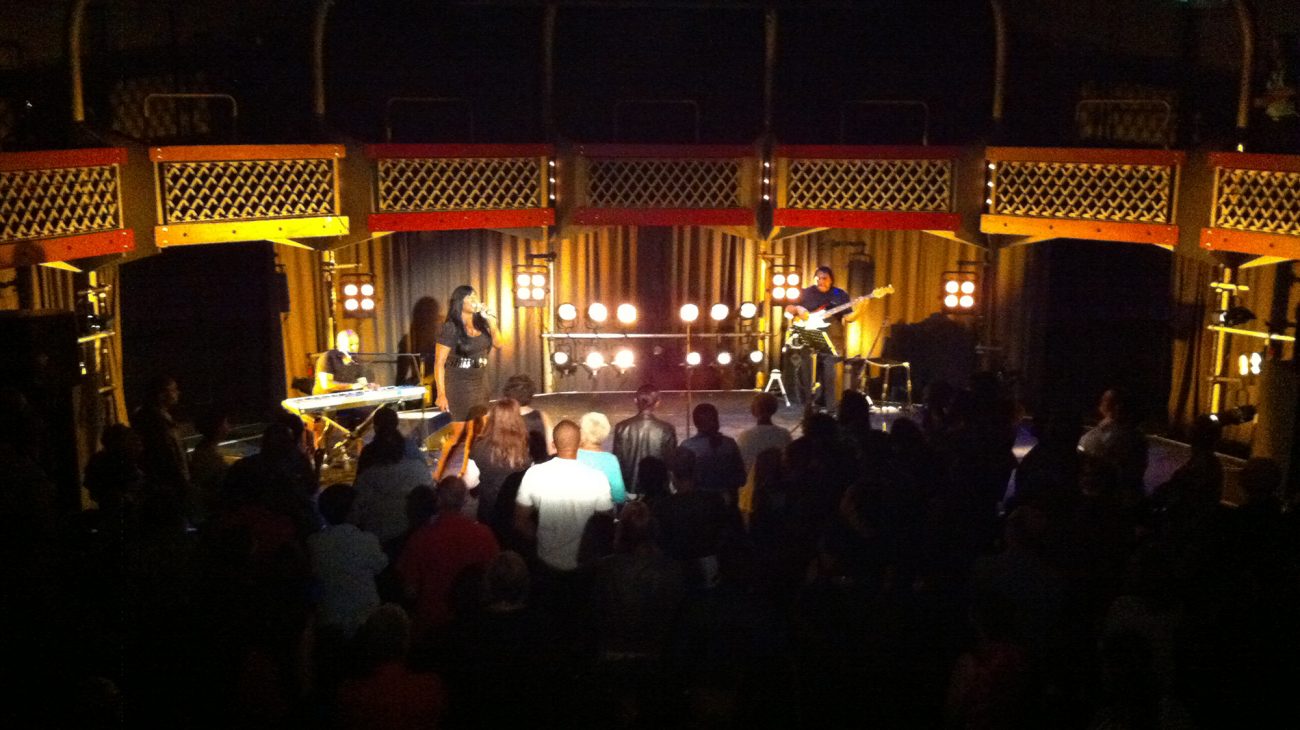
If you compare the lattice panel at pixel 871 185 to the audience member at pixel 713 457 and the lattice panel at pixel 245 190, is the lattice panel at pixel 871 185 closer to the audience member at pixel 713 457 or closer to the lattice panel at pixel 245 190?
the lattice panel at pixel 245 190

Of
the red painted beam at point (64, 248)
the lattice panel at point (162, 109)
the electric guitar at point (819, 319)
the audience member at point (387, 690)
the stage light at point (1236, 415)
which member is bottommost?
the audience member at point (387, 690)

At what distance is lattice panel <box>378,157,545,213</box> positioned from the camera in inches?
543

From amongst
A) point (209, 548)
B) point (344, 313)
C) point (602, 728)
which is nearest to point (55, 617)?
point (209, 548)

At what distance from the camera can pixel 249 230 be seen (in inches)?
493

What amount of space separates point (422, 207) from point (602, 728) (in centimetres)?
889

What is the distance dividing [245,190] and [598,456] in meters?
6.17

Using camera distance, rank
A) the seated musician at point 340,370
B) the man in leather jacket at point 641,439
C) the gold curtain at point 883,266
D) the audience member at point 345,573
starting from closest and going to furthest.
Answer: the audience member at point 345,573
the man in leather jacket at point 641,439
the seated musician at point 340,370
the gold curtain at point 883,266

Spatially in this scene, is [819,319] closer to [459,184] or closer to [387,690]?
[459,184]

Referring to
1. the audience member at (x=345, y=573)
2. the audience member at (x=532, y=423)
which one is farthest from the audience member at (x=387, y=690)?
the audience member at (x=532, y=423)

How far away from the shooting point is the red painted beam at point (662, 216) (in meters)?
14.7

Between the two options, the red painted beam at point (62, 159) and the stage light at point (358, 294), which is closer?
the red painted beam at point (62, 159)

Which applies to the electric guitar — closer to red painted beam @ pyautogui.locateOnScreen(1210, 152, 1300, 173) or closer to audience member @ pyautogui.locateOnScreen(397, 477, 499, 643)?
red painted beam @ pyautogui.locateOnScreen(1210, 152, 1300, 173)

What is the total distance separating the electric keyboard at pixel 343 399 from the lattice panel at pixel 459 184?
7.77 ft

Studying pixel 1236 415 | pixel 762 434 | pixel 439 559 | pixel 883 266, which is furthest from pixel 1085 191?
pixel 439 559
